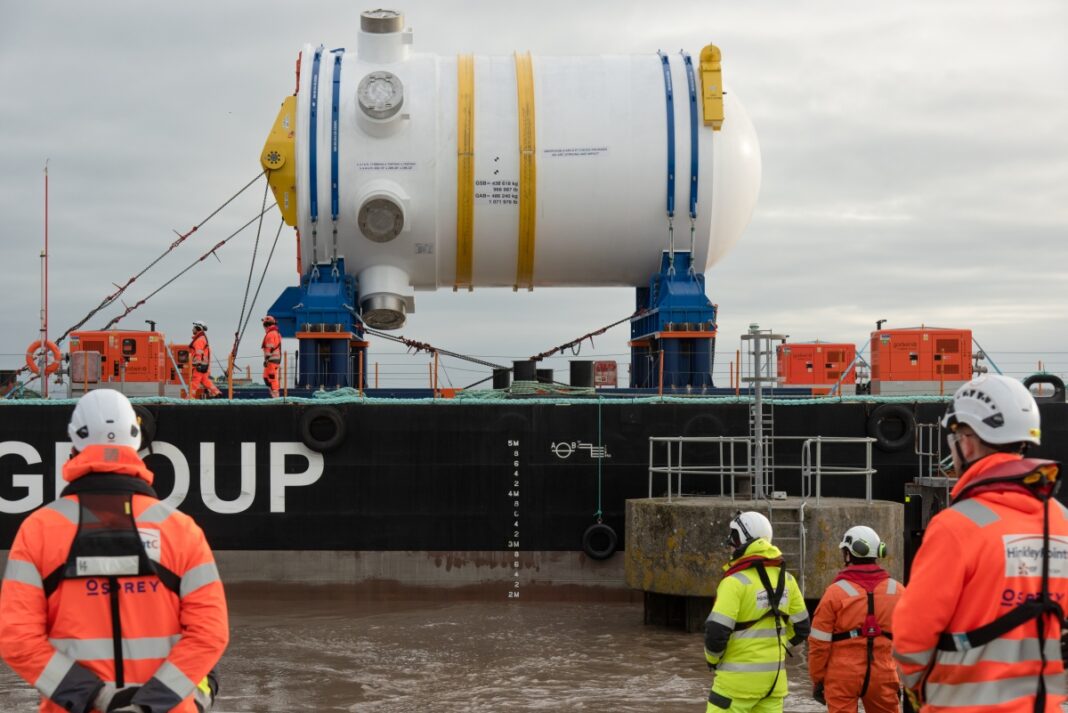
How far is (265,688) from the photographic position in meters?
12.4

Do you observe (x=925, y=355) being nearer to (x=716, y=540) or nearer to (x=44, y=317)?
(x=716, y=540)

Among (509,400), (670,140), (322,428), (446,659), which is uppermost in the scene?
(670,140)

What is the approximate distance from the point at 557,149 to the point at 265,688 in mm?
10100

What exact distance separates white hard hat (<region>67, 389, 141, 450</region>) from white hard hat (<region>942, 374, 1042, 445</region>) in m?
3.38

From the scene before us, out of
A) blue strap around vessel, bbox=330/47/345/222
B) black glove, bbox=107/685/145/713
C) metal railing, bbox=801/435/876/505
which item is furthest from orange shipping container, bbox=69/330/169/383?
black glove, bbox=107/685/145/713

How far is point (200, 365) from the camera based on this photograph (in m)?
19.4

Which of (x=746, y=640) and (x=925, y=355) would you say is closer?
(x=746, y=640)

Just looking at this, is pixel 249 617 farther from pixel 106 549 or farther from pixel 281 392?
pixel 106 549

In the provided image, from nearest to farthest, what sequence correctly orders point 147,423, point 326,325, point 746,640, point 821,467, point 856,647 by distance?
point 746,640, point 856,647, point 821,467, point 147,423, point 326,325

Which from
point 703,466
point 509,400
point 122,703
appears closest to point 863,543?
point 122,703

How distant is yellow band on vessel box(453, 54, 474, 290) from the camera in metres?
19.2

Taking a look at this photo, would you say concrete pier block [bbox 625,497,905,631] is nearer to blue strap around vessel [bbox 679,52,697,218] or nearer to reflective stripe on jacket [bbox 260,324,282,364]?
blue strap around vessel [bbox 679,52,697,218]

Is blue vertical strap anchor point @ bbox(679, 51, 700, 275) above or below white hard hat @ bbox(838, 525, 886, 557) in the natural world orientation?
above

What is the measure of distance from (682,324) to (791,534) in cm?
567
